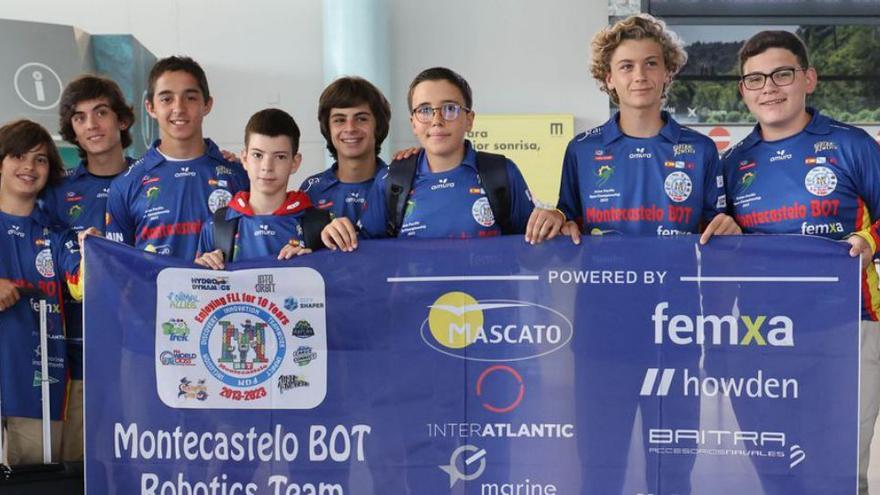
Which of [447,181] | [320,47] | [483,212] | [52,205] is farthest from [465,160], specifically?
[320,47]

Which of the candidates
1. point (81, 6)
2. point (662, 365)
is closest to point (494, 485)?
point (662, 365)

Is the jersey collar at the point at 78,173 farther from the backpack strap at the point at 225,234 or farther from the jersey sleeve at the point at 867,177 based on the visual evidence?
the jersey sleeve at the point at 867,177

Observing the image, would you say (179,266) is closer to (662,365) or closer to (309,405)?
(309,405)

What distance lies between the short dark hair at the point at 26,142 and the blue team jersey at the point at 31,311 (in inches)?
10.8

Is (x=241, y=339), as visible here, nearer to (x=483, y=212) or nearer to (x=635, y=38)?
(x=483, y=212)

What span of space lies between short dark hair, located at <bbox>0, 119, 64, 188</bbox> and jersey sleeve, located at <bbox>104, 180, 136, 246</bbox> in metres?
0.34

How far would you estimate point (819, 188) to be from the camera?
11.9 ft

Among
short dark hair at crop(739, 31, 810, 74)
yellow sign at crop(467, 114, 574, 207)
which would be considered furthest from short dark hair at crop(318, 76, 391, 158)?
yellow sign at crop(467, 114, 574, 207)

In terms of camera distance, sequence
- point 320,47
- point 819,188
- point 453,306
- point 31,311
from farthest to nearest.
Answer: point 320,47 < point 31,311 < point 819,188 < point 453,306

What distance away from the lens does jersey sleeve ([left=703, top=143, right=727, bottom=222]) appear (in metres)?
3.71

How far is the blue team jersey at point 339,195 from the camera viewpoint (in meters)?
4.15

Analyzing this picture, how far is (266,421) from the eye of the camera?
3.49 meters

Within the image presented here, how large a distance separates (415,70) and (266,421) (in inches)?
236

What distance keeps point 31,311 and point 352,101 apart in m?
1.67
